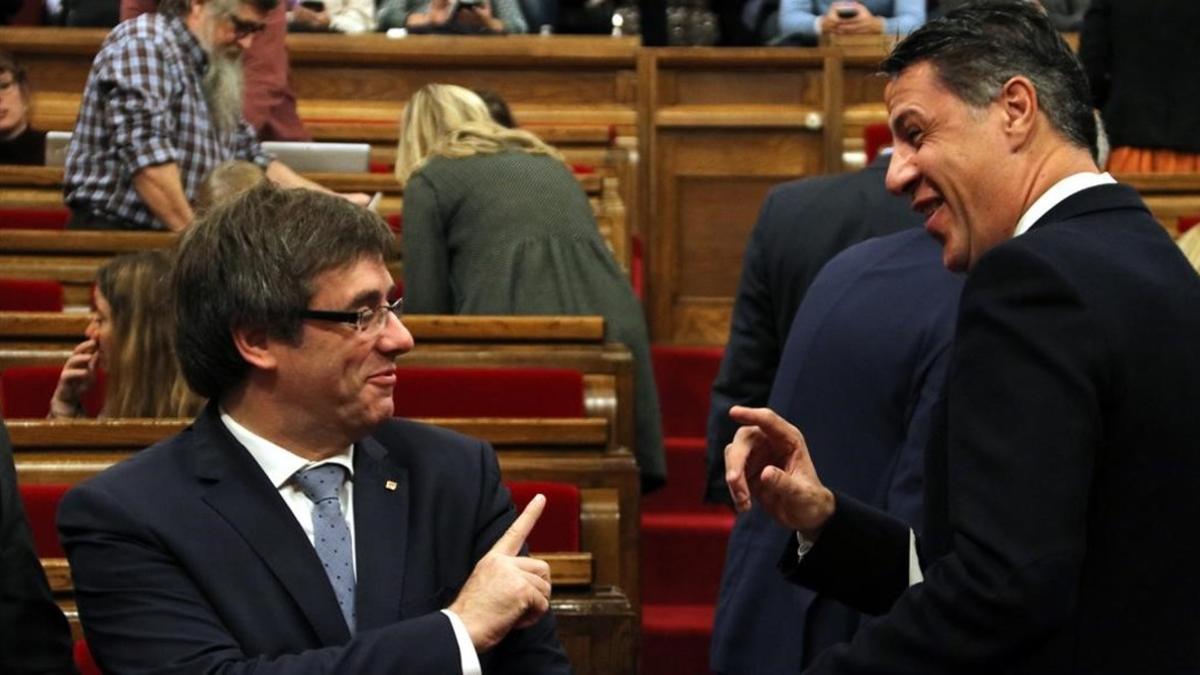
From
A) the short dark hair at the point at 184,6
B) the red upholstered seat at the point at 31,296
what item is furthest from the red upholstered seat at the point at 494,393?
the short dark hair at the point at 184,6

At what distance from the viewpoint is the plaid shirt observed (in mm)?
4992

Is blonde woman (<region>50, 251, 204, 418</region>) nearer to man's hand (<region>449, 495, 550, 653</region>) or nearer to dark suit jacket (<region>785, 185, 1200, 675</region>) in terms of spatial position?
man's hand (<region>449, 495, 550, 653</region>)

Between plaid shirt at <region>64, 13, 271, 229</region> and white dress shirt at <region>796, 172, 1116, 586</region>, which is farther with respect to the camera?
plaid shirt at <region>64, 13, 271, 229</region>

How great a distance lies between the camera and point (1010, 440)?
5.82 ft

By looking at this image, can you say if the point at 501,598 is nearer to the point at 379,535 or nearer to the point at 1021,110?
the point at 379,535

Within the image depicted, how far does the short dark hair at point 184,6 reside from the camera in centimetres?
512

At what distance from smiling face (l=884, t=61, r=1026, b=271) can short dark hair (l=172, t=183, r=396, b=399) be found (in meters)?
0.57

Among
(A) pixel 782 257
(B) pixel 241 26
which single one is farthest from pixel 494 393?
→ (B) pixel 241 26

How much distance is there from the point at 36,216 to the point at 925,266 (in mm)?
3447

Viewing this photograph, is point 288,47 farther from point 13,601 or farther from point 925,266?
point 13,601

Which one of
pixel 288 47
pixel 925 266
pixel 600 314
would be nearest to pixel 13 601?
pixel 925 266

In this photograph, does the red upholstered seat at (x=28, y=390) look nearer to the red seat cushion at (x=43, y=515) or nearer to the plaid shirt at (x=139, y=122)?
the red seat cushion at (x=43, y=515)

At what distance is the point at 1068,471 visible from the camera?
5.76 ft

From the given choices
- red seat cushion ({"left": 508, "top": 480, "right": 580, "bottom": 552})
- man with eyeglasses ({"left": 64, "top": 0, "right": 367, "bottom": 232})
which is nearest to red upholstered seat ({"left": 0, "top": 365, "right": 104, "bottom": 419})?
man with eyeglasses ({"left": 64, "top": 0, "right": 367, "bottom": 232})
